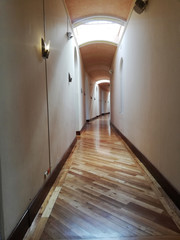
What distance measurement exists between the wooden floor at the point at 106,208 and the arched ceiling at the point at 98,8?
3.58m

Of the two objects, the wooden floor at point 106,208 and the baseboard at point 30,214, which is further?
the wooden floor at point 106,208

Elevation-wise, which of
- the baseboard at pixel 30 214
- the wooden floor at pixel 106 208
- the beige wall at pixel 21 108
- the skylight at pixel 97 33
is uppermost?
the skylight at pixel 97 33

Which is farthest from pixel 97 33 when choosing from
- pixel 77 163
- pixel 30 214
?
pixel 30 214

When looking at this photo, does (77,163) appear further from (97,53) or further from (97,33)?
(97,53)

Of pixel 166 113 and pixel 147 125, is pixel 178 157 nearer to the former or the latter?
pixel 166 113

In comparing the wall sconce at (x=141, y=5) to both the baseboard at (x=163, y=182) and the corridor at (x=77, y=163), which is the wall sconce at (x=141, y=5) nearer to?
the corridor at (x=77, y=163)

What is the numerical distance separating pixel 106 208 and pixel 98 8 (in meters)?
4.23

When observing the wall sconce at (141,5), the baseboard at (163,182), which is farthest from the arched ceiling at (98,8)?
the baseboard at (163,182)

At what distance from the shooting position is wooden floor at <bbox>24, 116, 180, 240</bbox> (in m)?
1.31

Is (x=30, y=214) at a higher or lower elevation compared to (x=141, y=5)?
lower

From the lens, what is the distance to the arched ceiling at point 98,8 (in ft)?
11.8

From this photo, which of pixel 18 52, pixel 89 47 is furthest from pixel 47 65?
pixel 89 47

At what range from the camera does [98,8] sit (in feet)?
12.6

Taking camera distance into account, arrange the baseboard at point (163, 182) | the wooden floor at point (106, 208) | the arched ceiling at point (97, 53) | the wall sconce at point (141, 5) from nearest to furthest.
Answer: the wooden floor at point (106, 208), the baseboard at point (163, 182), the wall sconce at point (141, 5), the arched ceiling at point (97, 53)
